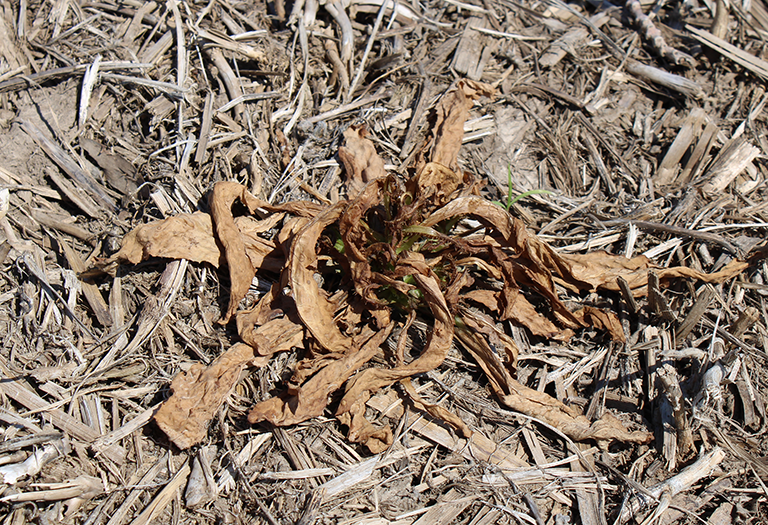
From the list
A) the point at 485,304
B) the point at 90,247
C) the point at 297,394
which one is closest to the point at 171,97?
the point at 90,247

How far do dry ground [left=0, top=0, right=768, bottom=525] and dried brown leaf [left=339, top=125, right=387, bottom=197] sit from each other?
0.30 ft

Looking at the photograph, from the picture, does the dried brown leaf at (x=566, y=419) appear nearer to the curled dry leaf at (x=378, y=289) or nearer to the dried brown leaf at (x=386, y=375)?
the curled dry leaf at (x=378, y=289)

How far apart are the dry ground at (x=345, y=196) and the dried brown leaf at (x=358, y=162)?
92mm

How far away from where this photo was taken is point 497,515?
85.3 inches

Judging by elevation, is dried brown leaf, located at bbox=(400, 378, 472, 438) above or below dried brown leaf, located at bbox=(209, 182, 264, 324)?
below

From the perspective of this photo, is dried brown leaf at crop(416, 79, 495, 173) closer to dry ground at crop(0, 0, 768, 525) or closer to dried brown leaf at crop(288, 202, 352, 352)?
dry ground at crop(0, 0, 768, 525)

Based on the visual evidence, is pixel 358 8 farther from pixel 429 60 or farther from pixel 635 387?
pixel 635 387

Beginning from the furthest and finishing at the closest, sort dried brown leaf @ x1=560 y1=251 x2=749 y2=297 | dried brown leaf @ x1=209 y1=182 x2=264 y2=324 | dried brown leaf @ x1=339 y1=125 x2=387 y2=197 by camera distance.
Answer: dried brown leaf @ x1=339 y1=125 x2=387 y2=197, dried brown leaf @ x1=560 y1=251 x2=749 y2=297, dried brown leaf @ x1=209 y1=182 x2=264 y2=324

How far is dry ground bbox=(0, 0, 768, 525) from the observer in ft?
7.23

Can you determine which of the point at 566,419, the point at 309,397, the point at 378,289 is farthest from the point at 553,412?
the point at 309,397

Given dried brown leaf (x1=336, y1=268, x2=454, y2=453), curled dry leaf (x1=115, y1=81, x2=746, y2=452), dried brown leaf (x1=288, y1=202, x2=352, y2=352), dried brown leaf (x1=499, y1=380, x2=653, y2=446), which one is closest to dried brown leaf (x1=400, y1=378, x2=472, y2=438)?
curled dry leaf (x1=115, y1=81, x2=746, y2=452)

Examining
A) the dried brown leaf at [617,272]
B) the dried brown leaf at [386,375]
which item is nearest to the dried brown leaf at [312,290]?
the dried brown leaf at [386,375]

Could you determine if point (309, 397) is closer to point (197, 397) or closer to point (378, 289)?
point (197, 397)

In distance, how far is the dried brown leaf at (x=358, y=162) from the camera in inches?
109
